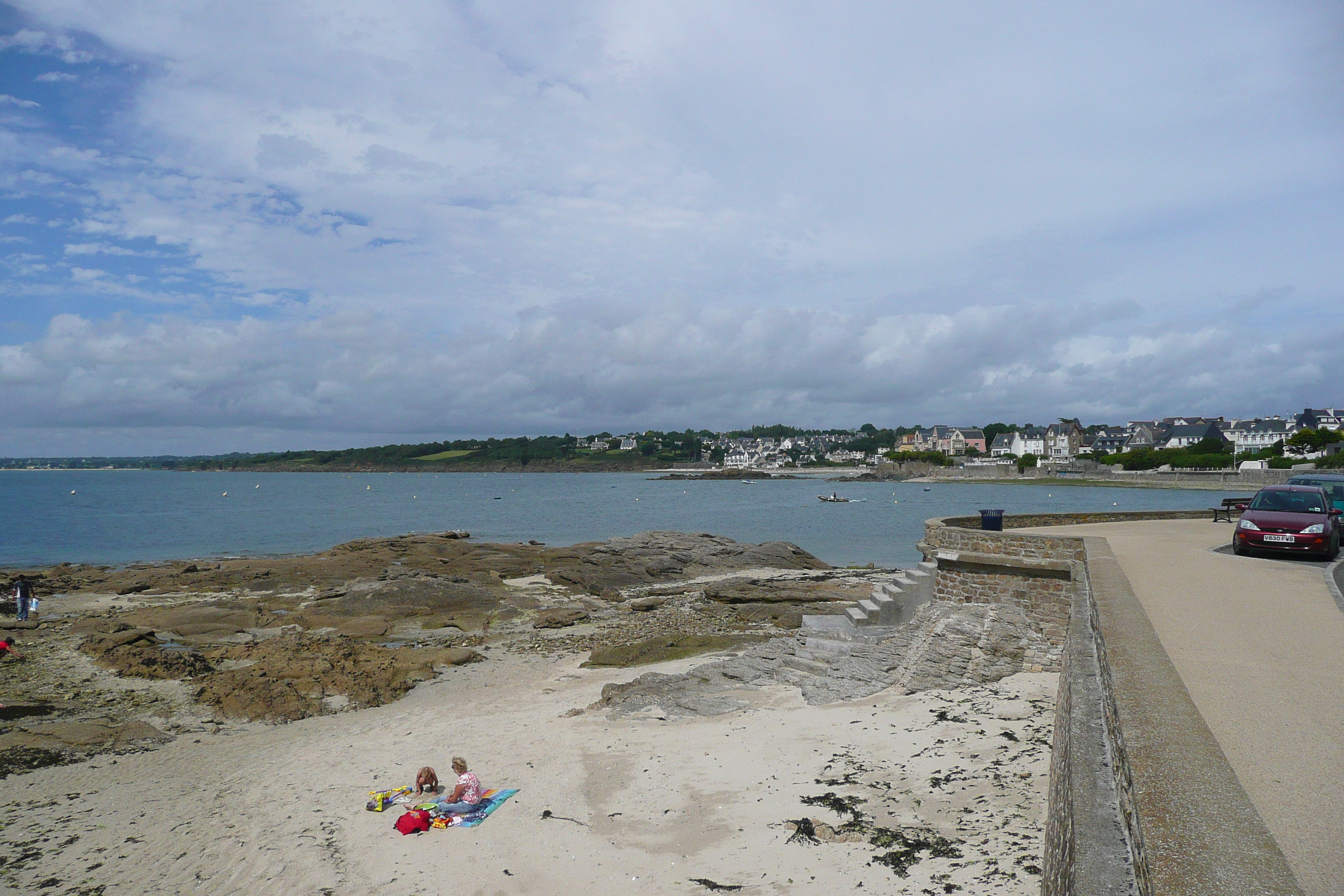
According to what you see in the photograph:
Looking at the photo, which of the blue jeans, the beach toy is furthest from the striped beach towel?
the beach toy

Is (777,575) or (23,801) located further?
(777,575)

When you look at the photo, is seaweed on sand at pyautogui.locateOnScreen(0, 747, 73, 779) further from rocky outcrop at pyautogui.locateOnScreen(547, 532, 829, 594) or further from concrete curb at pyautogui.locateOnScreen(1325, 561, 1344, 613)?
concrete curb at pyautogui.locateOnScreen(1325, 561, 1344, 613)

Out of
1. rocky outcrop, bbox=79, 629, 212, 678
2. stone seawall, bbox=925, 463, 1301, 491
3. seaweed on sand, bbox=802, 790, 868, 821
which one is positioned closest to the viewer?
seaweed on sand, bbox=802, 790, 868, 821

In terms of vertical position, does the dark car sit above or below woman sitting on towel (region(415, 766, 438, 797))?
above

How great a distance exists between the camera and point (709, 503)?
83.7 m

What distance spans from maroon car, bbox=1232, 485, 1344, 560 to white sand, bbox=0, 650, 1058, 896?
5.08m

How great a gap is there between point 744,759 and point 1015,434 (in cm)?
18001

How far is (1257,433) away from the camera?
435ft

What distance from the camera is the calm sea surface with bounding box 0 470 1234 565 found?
44.2 metres

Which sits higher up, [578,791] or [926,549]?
[926,549]

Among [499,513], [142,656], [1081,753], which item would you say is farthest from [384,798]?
[499,513]

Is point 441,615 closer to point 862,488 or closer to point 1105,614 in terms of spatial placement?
point 1105,614

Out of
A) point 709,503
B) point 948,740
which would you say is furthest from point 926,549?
point 709,503

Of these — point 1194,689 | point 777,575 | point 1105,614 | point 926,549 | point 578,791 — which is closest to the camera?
point 1194,689
